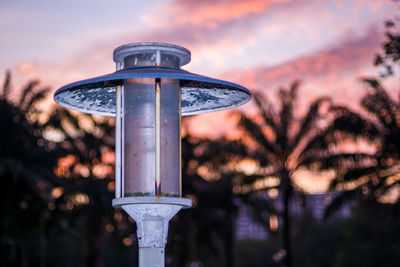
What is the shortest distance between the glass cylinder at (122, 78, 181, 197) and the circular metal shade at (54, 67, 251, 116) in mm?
287

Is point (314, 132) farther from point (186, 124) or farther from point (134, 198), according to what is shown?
point (134, 198)

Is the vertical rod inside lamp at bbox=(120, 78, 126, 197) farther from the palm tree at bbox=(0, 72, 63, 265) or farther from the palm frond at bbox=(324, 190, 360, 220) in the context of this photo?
the palm frond at bbox=(324, 190, 360, 220)

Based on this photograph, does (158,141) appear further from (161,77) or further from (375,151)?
(375,151)

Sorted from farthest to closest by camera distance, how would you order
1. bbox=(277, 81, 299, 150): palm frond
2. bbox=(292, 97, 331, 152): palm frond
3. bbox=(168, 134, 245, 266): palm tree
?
1. bbox=(168, 134, 245, 266): palm tree
2. bbox=(277, 81, 299, 150): palm frond
3. bbox=(292, 97, 331, 152): palm frond

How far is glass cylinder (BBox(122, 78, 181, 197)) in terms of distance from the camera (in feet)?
33.8

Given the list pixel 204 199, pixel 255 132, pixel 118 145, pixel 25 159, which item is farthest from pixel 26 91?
pixel 118 145

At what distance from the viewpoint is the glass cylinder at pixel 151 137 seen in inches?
405

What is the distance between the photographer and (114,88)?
11.4 meters

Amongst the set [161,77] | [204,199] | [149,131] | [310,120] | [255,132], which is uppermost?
[310,120]

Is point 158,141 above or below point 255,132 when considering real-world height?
below

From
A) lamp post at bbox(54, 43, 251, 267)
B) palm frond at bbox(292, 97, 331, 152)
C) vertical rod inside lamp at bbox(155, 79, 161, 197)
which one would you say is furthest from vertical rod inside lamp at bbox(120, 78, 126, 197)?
palm frond at bbox(292, 97, 331, 152)

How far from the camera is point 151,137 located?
10.4 m

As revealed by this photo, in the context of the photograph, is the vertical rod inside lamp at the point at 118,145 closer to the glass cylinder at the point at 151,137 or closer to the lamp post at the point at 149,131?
the lamp post at the point at 149,131

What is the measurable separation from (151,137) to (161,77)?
0.94 m
